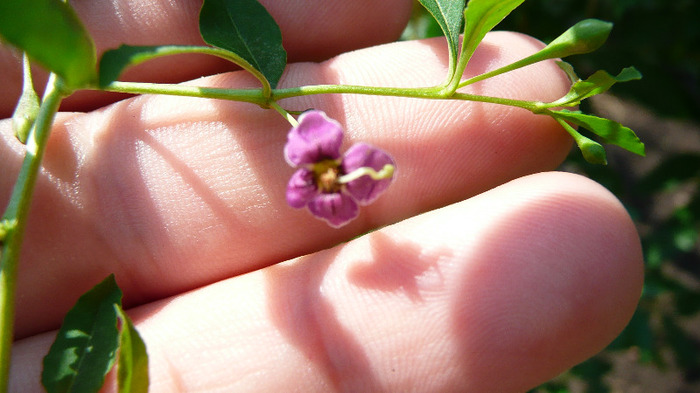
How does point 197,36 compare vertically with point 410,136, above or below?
above

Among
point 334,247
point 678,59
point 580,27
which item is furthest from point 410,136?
point 678,59

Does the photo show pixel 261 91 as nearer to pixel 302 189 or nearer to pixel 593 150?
pixel 302 189

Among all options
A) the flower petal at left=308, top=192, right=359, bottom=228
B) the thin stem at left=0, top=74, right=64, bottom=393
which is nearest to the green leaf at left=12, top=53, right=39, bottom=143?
the thin stem at left=0, top=74, right=64, bottom=393

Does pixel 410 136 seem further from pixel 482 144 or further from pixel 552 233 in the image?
pixel 552 233

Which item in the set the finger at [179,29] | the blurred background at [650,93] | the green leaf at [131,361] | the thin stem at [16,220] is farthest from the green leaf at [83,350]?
the blurred background at [650,93]

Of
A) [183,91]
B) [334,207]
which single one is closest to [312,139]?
[334,207]

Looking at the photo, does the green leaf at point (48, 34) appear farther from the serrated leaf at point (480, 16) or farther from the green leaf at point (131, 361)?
the serrated leaf at point (480, 16)

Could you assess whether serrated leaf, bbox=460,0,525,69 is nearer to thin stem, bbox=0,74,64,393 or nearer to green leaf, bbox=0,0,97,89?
green leaf, bbox=0,0,97,89
